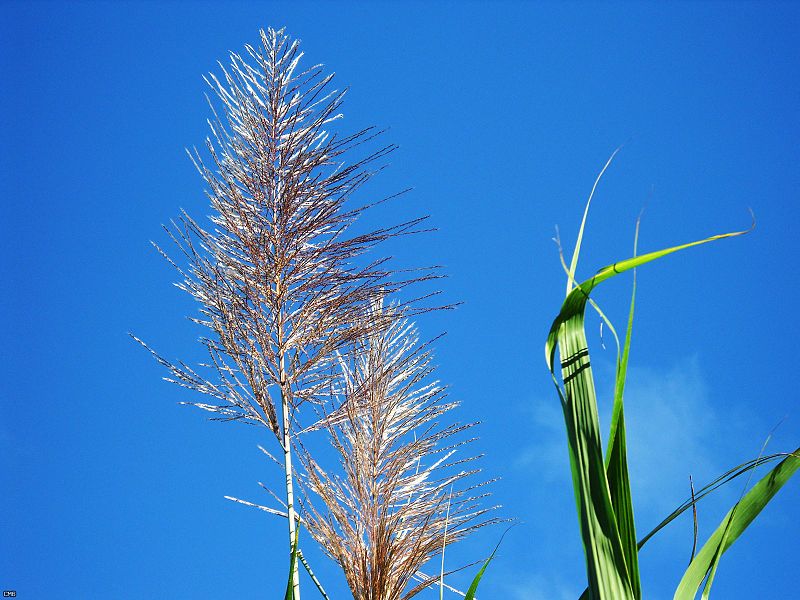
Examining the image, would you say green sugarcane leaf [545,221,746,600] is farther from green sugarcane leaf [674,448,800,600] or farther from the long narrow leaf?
green sugarcane leaf [674,448,800,600]

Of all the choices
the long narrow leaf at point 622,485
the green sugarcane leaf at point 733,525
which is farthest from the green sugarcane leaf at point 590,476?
the green sugarcane leaf at point 733,525

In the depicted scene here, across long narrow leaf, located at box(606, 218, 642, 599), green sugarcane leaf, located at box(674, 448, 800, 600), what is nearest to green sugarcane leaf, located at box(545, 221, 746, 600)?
long narrow leaf, located at box(606, 218, 642, 599)

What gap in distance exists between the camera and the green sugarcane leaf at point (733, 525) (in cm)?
98

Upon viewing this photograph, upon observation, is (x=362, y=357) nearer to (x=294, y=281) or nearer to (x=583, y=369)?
(x=294, y=281)

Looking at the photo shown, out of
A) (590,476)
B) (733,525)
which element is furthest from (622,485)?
(733,525)

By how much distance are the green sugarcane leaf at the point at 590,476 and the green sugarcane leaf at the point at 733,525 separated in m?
0.11

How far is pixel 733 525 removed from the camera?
3.24ft

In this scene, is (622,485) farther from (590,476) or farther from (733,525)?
(733,525)

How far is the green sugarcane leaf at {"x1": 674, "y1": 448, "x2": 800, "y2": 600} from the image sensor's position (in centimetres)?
98

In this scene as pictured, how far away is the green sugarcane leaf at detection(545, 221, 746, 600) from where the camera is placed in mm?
903

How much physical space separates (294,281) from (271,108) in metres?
0.65

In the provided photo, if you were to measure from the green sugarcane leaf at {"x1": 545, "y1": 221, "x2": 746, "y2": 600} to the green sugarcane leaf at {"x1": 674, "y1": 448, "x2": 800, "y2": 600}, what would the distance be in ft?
0.37

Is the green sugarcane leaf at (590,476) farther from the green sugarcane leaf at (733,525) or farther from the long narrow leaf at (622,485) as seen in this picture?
the green sugarcane leaf at (733,525)

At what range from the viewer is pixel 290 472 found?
86.2 inches
